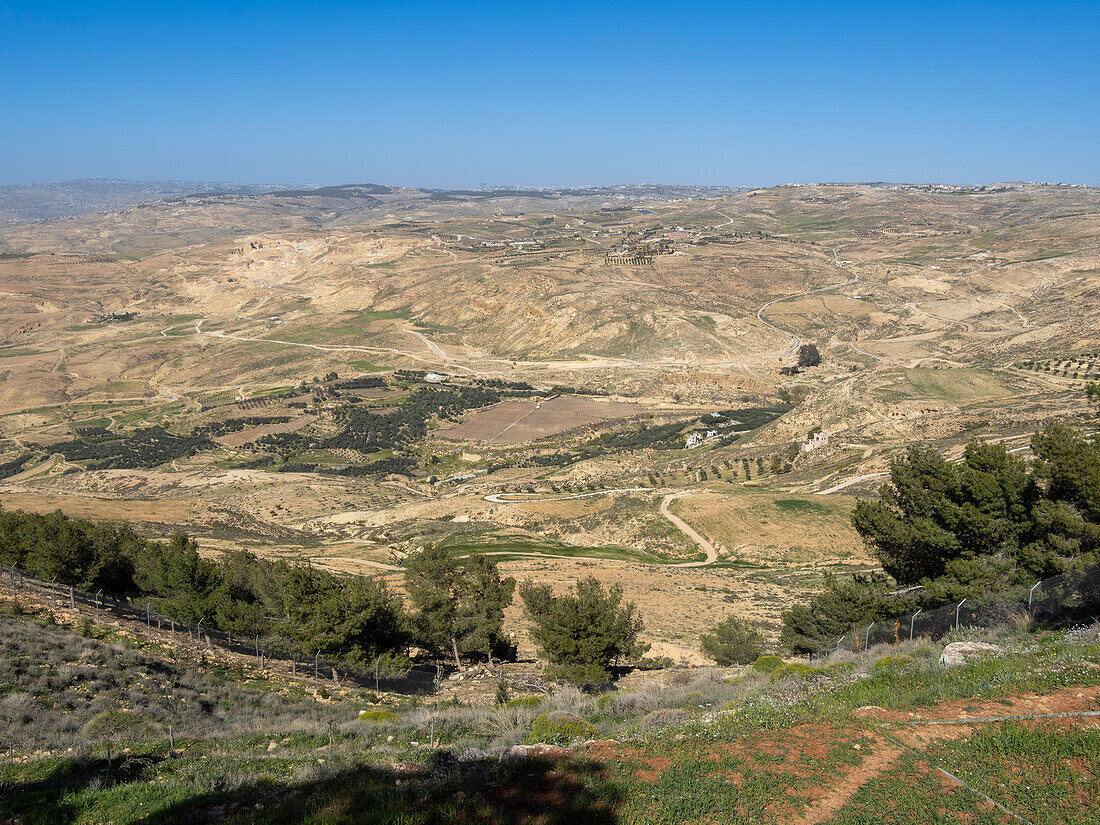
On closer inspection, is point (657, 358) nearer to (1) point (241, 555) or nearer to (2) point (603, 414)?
(2) point (603, 414)

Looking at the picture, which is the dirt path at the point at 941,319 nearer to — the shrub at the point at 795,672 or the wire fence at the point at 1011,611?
the wire fence at the point at 1011,611

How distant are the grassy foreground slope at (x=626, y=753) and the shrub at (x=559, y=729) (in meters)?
0.06

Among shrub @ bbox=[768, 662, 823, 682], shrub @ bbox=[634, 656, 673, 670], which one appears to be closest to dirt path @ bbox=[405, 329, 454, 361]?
shrub @ bbox=[634, 656, 673, 670]

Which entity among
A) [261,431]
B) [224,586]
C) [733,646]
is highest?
[733,646]

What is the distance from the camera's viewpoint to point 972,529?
2192 cm

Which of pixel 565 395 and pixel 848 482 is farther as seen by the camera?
pixel 565 395

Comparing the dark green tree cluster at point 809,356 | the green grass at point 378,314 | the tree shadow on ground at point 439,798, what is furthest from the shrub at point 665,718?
the green grass at point 378,314

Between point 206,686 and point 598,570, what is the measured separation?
25.5 m

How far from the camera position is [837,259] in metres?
177

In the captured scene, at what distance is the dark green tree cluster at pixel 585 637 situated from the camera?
22.7 m

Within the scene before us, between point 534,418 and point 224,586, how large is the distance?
2809 inches

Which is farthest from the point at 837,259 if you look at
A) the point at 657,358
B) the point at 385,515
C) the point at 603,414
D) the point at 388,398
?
the point at 385,515

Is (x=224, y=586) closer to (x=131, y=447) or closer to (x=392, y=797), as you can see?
(x=392, y=797)

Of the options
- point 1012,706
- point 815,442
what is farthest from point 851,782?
point 815,442
